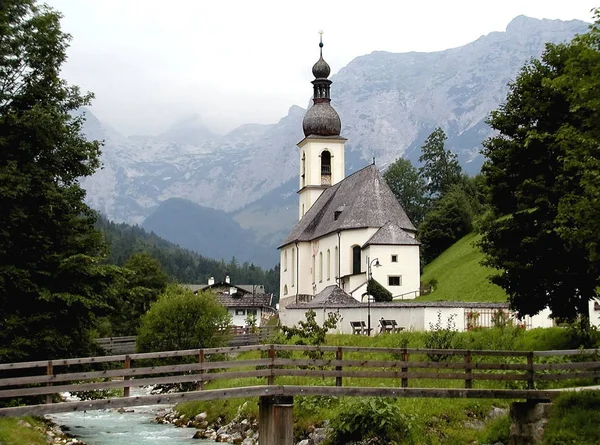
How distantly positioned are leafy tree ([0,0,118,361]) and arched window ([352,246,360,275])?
39753 mm

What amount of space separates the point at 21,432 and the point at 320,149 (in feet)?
215

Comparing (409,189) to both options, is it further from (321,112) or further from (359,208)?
(359,208)

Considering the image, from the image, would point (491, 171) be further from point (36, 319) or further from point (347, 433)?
point (36, 319)

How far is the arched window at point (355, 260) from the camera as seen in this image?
66.7 metres

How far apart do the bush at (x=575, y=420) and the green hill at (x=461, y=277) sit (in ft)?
97.2

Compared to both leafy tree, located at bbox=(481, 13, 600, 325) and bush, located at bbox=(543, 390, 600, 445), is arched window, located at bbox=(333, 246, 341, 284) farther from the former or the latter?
bush, located at bbox=(543, 390, 600, 445)

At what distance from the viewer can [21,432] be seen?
25594mm

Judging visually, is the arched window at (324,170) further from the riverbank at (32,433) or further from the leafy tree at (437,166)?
the riverbank at (32,433)

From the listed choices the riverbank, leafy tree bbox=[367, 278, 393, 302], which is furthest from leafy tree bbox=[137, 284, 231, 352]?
the riverbank

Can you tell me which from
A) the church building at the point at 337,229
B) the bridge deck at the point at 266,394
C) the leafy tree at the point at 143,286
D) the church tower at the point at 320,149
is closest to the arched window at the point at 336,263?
the church building at the point at 337,229

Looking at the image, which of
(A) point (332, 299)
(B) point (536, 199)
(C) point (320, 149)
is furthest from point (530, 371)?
(C) point (320, 149)

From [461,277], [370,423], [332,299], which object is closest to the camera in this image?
Result: [370,423]

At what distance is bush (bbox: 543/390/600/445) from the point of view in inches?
736

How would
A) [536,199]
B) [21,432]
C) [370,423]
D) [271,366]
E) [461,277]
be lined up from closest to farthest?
[271,366]
[370,423]
[21,432]
[536,199]
[461,277]
